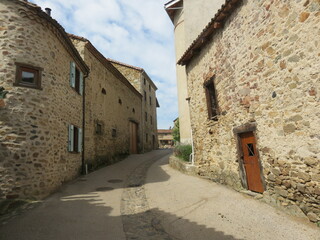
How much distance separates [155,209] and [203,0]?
11.0 m

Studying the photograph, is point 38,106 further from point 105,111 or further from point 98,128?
point 105,111

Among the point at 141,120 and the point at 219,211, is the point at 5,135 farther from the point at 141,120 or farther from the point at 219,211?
the point at 141,120

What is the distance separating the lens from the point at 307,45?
4004 mm

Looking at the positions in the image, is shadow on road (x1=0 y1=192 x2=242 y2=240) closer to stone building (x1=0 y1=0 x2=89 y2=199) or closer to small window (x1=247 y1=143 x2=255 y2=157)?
stone building (x1=0 y1=0 x2=89 y2=199)

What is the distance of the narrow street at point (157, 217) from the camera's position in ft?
13.0

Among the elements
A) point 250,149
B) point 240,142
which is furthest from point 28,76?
point 250,149

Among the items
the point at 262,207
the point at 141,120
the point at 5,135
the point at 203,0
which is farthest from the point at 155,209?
the point at 141,120

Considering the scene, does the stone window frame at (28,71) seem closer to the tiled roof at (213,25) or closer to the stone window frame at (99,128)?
the stone window frame at (99,128)

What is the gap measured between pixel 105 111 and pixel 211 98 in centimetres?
772

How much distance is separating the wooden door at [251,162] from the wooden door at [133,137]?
1317 cm

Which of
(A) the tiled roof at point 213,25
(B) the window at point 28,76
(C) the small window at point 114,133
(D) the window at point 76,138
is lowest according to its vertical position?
(D) the window at point 76,138

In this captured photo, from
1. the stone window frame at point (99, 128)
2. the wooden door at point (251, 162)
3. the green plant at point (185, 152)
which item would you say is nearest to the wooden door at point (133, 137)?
the stone window frame at point (99, 128)

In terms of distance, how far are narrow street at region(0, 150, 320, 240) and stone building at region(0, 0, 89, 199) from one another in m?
0.94

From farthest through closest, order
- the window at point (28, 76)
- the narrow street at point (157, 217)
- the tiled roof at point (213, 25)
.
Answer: the window at point (28, 76)
the tiled roof at point (213, 25)
the narrow street at point (157, 217)
